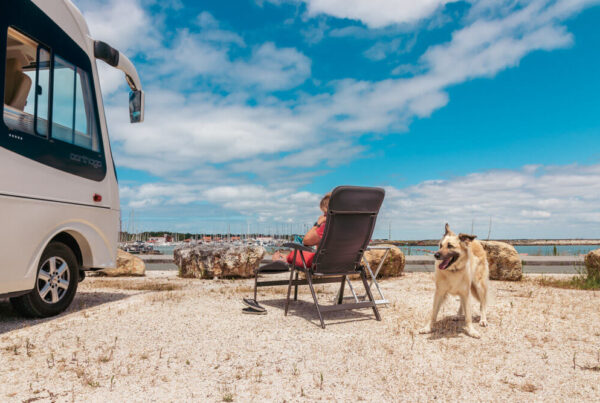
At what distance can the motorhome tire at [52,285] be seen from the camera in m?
Answer: 5.03

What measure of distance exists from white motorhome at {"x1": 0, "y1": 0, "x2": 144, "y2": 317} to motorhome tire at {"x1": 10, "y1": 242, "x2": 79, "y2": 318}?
12 mm

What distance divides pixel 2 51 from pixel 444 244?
4.95 meters

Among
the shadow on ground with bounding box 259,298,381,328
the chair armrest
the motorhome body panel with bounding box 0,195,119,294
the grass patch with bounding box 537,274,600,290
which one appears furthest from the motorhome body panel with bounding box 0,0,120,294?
the grass patch with bounding box 537,274,600,290

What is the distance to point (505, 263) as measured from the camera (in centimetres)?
978

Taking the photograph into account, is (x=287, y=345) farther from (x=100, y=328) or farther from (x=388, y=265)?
(x=388, y=265)

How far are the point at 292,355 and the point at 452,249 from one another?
194 cm

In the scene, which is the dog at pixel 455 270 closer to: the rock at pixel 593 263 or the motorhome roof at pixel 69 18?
the motorhome roof at pixel 69 18

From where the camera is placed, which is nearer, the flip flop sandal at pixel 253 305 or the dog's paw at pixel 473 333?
the dog's paw at pixel 473 333

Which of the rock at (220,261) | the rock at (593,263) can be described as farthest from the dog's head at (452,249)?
the rock at (220,261)

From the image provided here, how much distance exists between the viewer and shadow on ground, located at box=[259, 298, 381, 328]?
211 inches

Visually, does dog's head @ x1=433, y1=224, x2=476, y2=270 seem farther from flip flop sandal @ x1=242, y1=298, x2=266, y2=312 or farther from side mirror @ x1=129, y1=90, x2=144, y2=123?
side mirror @ x1=129, y1=90, x2=144, y2=123

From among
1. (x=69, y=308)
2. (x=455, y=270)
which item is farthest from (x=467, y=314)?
(x=69, y=308)

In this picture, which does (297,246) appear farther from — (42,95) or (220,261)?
(220,261)

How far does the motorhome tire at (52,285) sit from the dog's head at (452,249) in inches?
175
